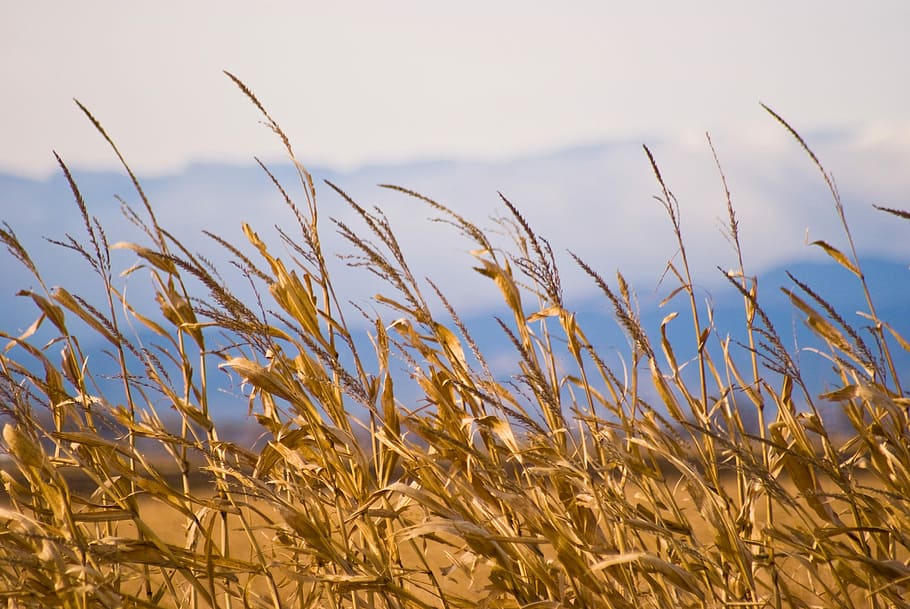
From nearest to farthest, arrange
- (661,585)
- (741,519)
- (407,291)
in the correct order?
(407,291) < (661,585) < (741,519)

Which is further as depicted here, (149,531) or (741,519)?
(741,519)

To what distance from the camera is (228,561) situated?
3.51 ft

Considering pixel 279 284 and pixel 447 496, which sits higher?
pixel 279 284

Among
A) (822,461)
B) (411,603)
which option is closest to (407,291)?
(411,603)

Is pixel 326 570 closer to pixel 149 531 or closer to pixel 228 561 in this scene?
pixel 228 561

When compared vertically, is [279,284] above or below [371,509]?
above

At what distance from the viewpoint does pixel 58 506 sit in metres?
0.97

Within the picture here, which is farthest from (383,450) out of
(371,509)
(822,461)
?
(822,461)

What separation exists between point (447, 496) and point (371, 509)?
0.09m

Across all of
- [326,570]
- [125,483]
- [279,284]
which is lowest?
[326,570]

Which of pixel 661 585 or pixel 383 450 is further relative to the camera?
pixel 383 450

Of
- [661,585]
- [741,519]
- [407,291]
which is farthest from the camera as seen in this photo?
[741,519]

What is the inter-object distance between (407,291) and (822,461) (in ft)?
1.63

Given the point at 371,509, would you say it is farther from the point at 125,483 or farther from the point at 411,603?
the point at 125,483
